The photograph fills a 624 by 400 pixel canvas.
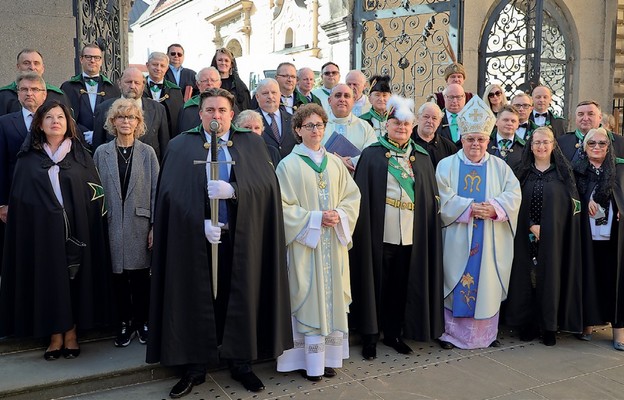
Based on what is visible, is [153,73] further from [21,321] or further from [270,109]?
[21,321]

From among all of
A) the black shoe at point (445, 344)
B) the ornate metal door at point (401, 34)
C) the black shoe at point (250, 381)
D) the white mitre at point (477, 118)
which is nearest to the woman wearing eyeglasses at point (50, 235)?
the black shoe at point (250, 381)

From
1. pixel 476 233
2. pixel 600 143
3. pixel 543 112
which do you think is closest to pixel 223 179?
pixel 476 233

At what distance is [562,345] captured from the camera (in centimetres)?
535

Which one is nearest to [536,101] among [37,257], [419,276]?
[419,276]

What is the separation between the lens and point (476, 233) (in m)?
5.22

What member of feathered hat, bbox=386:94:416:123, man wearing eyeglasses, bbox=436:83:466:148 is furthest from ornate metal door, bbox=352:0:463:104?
feathered hat, bbox=386:94:416:123

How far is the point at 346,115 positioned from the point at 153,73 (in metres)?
2.00

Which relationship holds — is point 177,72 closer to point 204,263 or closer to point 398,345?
point 204,263

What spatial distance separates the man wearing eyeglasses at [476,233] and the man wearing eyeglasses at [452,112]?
987mm

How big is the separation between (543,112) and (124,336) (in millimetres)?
5146

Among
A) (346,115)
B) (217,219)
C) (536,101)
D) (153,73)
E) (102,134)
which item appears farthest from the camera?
(536,101)

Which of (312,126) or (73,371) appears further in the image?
(312,126)

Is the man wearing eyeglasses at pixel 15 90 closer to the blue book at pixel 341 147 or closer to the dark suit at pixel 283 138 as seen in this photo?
the dark suit at pixel 283 138

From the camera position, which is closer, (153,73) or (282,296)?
(282,296)
